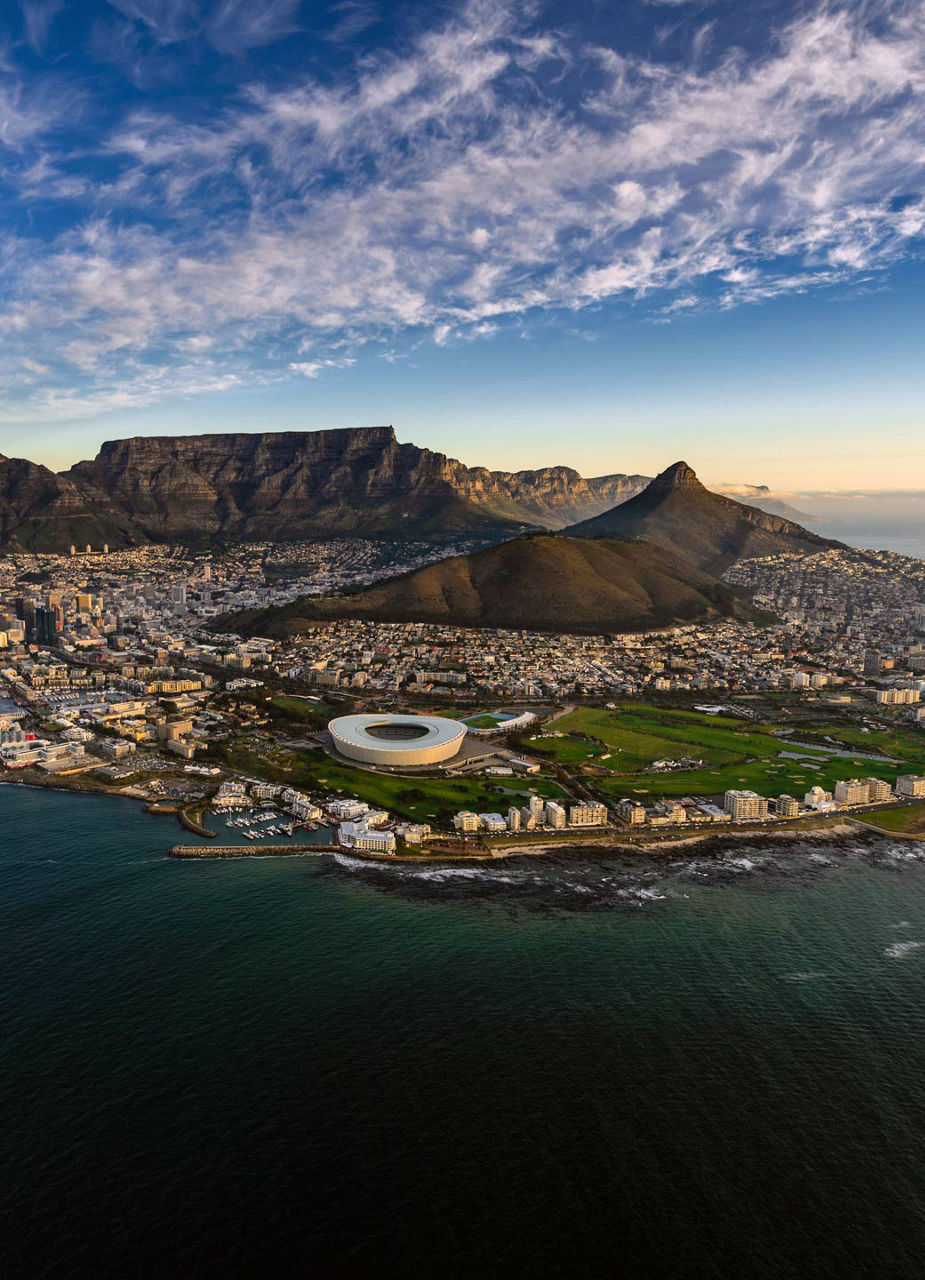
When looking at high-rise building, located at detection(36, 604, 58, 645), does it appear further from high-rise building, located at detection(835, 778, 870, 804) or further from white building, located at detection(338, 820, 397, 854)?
high-rise building, located at detection(835, 778, 870, 804)

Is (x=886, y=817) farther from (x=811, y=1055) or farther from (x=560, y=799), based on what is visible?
(x=811, y=1055)

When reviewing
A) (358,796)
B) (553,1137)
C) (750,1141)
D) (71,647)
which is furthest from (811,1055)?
(71,647)

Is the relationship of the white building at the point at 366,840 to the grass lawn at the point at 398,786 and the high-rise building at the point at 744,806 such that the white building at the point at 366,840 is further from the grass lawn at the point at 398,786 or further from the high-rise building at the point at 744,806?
the high-rise building at the point at 744,806

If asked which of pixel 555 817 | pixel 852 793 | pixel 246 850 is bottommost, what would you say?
pixel 246 850

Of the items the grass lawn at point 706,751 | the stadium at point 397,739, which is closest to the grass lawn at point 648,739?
the grass lawn at point 706,751

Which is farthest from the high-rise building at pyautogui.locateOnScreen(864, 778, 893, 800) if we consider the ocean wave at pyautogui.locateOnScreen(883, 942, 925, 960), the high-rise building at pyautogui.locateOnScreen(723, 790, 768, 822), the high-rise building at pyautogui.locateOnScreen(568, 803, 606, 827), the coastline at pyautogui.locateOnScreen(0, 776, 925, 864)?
the ocean wave at pyautogui.locateOnScreen(883, 942, 925, 960)

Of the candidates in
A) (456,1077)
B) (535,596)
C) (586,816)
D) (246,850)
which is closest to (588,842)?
(586,816)

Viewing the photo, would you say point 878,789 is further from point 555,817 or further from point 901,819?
point 555,817
